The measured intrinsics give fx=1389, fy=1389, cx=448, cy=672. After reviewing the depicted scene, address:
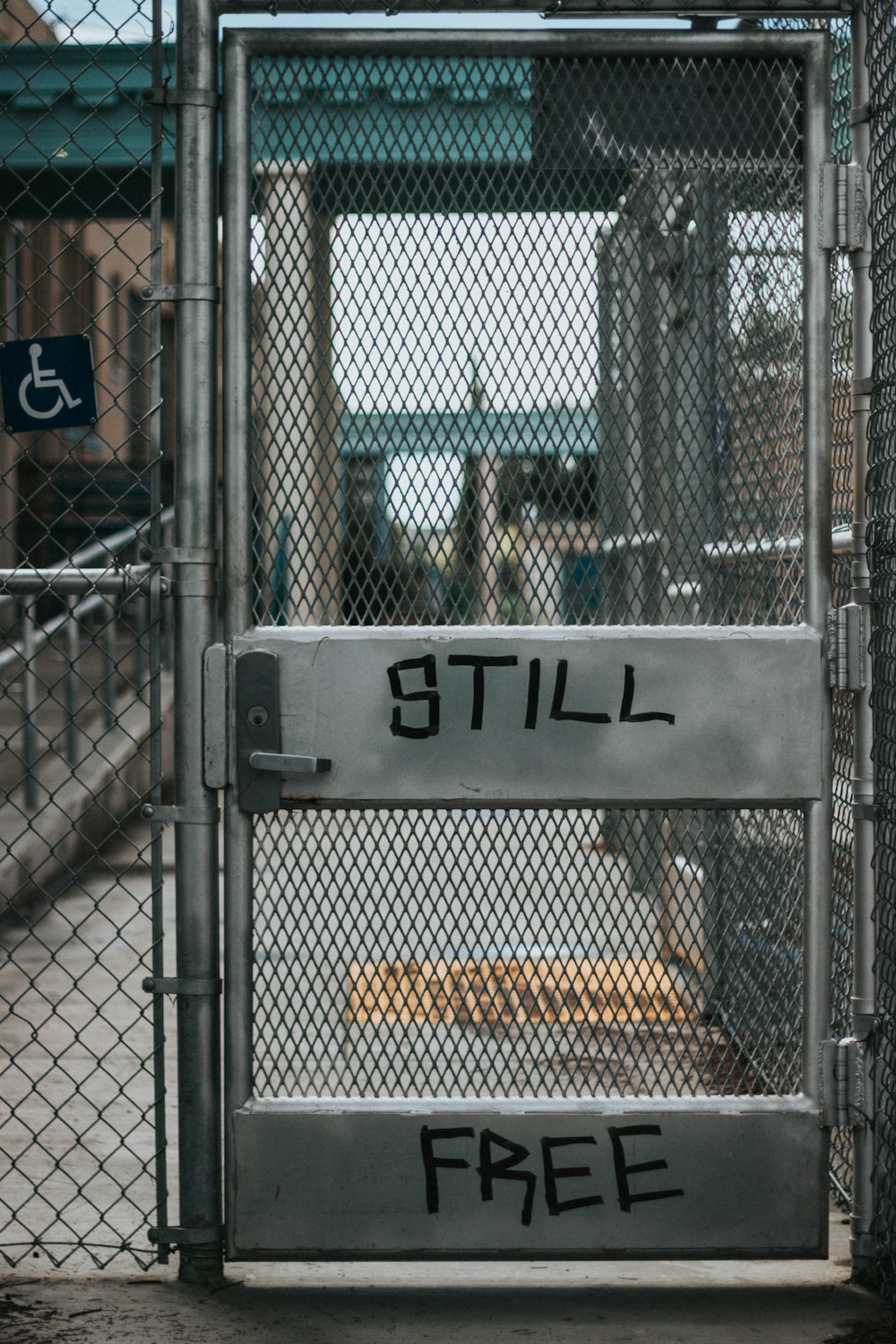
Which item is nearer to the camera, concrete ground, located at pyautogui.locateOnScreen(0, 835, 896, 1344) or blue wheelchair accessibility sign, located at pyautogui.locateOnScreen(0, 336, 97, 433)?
concrete ground, located at pyautogui.locateOnScreen(0, 835, 896, 1344)

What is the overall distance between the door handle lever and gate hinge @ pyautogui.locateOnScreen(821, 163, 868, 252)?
160cm

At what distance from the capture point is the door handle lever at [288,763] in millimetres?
2971

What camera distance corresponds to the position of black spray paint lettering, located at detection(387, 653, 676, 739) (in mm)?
3051

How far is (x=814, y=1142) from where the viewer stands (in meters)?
3.09

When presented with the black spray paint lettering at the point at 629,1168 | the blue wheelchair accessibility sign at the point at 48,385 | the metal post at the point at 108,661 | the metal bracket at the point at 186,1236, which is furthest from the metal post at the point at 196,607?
the black spray paint lettering at the point at 629,1168

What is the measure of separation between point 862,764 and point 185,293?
1.85 metres

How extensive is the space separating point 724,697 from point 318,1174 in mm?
1381

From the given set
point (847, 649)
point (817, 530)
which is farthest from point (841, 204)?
point (847, 649)

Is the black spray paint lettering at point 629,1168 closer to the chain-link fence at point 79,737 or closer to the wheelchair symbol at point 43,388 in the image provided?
the chain-link fence at point 79,737

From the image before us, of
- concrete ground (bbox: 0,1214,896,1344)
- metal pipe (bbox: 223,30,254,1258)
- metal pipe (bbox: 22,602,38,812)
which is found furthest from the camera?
metal pipe (bbox: 22,602,38,812)

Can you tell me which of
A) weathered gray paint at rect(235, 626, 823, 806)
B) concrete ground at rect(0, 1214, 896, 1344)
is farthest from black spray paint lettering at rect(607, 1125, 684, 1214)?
weathered gray paint at rect(235, 626, 823, 806)

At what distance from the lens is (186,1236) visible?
123 inches

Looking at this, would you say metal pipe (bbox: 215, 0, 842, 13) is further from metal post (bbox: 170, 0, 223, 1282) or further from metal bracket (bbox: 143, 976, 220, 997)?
metal bracket (bbox: 143, 976, 220, 997)

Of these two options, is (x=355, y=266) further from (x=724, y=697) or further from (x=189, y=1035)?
(x=189, y=1035)
